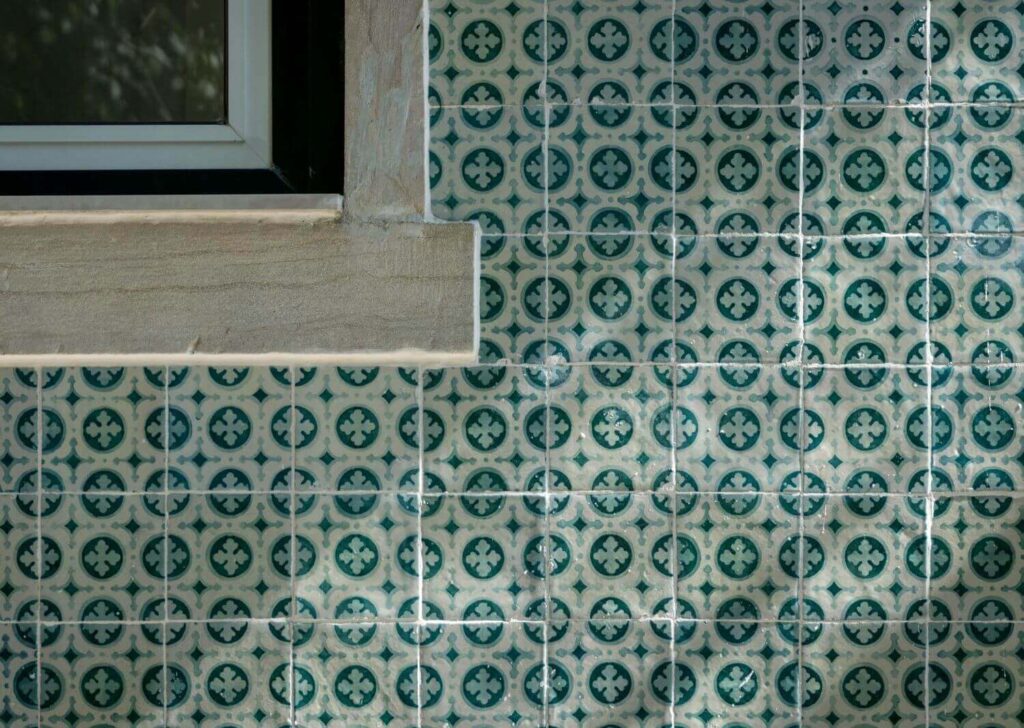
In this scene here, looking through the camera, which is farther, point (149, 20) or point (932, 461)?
point (932, 461)

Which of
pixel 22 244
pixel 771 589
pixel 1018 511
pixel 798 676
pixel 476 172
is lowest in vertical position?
pixel 798 676

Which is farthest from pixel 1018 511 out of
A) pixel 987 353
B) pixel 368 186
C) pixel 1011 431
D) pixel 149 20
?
pixel 149 20

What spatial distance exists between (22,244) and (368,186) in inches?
19.3

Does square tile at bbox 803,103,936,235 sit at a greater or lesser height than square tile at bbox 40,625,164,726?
greater

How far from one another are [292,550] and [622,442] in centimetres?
59

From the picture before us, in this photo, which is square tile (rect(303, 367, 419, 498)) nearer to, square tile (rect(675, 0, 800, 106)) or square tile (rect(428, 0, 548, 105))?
square tile (rect(428, 0, 548, 105))

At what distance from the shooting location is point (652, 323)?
1778 mm

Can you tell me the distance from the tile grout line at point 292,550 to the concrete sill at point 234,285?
34 cm

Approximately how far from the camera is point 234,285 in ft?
4.71

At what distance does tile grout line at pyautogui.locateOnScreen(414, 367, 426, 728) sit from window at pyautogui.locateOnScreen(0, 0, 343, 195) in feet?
1.51

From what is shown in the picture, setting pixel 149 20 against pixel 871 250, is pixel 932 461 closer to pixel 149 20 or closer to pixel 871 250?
pixel 871 250

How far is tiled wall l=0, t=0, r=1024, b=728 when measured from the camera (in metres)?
1.78

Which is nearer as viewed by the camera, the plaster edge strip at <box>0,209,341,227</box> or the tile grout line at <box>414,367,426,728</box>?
the plaster edge strip at <box>0,209,341,227</box>

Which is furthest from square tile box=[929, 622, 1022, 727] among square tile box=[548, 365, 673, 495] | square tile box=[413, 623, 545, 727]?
square tile box=[413, 623, 545, 727]
